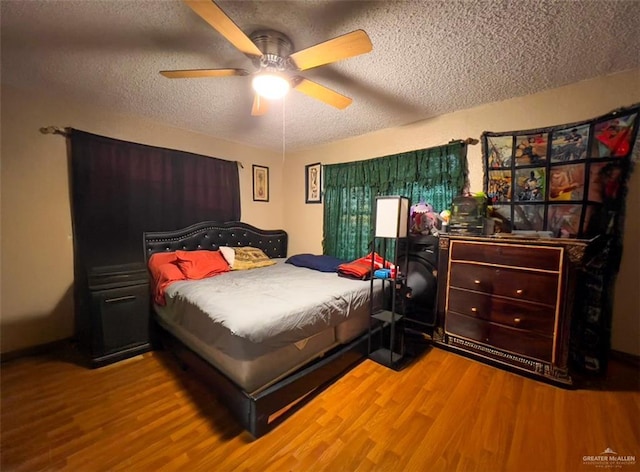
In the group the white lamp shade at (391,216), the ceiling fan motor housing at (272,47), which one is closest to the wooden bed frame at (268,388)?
the white lamp shade at (391,216)

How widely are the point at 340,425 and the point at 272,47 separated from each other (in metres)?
2.23

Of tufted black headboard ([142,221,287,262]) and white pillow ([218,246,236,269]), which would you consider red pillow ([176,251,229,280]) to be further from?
tufted black headboard ([142,221,287,262])

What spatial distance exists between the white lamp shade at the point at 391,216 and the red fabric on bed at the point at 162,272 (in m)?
1.85

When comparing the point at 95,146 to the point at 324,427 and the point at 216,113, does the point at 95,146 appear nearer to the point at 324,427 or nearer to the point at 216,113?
the point at 216,113

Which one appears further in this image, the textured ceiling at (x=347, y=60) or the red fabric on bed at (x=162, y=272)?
the red fabric on bed at (x=162, y=272)

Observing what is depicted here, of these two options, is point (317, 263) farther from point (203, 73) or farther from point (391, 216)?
point (203, 73)

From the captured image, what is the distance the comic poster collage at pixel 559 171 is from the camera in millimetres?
1806

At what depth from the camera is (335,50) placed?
124cm

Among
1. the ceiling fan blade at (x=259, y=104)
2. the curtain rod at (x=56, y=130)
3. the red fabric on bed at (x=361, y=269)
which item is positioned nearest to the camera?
the ceiling fan blade at (x=259, y=104)

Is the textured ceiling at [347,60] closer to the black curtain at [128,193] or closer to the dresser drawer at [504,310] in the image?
the black curtain at [128,193]

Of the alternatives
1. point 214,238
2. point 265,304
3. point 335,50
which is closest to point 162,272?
point 214,238

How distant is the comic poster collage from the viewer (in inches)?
71.1

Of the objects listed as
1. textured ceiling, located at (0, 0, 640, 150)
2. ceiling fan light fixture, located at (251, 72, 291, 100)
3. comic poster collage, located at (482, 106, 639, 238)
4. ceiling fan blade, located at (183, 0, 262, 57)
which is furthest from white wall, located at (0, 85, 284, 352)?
comic poster collage, located at (482, 106, 639, 238)

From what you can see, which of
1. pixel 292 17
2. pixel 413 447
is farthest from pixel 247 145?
pixel 413 447
